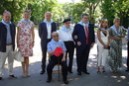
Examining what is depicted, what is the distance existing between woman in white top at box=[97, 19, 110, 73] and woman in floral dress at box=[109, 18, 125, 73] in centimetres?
17

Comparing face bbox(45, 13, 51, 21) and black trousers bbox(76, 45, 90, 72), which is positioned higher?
face bbox(45, 13, 51, 21)

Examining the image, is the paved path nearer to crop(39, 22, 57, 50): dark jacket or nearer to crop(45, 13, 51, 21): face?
crop(39, 22, 57, 50): dark jacket

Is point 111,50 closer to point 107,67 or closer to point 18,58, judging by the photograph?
point 107,67

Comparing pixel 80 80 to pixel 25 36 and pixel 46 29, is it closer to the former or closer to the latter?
pixel 46 29

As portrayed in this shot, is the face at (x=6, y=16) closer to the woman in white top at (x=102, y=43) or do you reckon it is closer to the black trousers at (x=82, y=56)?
the black trousers at (x=82, y=56)

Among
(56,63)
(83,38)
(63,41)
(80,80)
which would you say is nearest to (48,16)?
(63,41)

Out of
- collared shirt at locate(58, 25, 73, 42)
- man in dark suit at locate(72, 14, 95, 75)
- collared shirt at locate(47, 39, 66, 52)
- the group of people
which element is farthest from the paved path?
collared shirt at locate(58, 25, 73, 42)

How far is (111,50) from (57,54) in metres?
2.47

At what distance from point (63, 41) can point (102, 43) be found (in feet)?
4.59

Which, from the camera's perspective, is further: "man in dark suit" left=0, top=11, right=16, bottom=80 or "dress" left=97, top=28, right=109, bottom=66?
"dress" left=97, top=28, right=109, bottom=66

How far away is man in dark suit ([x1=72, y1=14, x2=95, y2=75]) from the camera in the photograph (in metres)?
11.2

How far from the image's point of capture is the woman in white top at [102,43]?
11.6 meters

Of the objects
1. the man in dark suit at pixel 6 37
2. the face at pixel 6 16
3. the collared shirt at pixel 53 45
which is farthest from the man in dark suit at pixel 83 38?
the face at pixel 6 16

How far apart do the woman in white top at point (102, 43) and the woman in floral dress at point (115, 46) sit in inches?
6.7
